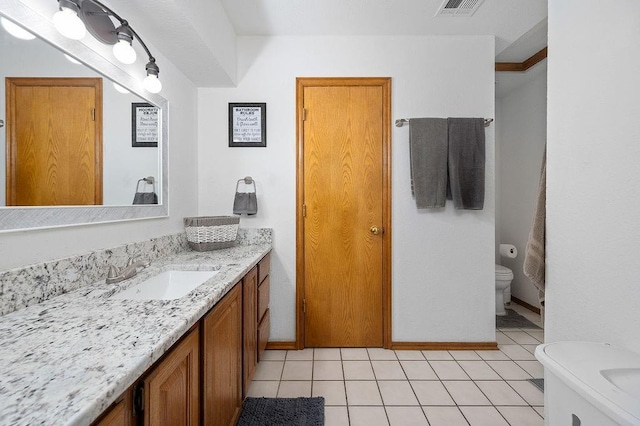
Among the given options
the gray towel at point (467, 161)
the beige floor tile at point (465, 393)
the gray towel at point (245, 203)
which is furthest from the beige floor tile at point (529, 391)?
the gray towel at point (245, 203)

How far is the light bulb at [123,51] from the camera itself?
47.2 inches

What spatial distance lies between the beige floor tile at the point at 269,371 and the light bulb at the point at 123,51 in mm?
1951

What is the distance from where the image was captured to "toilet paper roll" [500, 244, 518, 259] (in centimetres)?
301

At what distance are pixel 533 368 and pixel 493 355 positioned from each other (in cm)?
25

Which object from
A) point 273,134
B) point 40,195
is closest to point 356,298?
point 273,134

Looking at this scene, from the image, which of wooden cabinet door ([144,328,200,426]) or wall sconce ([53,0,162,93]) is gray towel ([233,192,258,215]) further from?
wooden cabinet door ([144,328,200,426])

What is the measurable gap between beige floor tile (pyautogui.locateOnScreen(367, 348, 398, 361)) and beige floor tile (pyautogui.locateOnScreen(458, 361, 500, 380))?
485mm

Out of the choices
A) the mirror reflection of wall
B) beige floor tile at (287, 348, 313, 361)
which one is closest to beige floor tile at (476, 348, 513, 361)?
beige floor tile at (287, 348, 313, 361)

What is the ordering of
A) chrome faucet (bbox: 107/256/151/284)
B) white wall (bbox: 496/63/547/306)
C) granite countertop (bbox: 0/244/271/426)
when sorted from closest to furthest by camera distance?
granite countertop (bbox: 0/244/271/426) → chrome faucet (bbox: 107/256/151/284) → white wall (bbox: 496/63/547/306)

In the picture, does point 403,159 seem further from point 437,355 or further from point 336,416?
point 336,416

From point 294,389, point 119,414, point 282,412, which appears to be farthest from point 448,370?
point 119,414

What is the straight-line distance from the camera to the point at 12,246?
0.90 m

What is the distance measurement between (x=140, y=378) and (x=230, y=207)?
1.72m

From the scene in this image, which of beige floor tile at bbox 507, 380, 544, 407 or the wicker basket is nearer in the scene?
beige floor tile at bbox 507, 380, 544, 407
